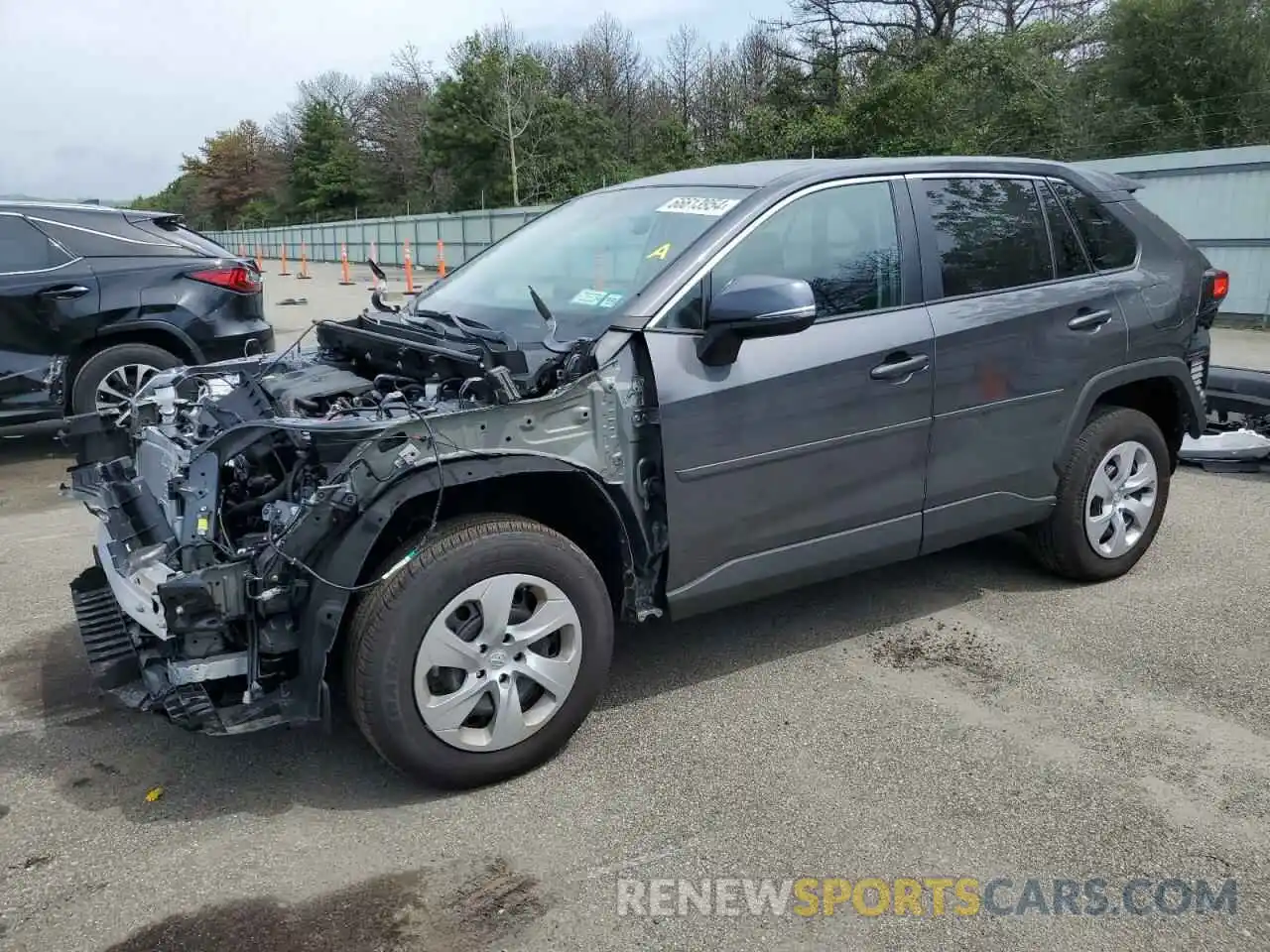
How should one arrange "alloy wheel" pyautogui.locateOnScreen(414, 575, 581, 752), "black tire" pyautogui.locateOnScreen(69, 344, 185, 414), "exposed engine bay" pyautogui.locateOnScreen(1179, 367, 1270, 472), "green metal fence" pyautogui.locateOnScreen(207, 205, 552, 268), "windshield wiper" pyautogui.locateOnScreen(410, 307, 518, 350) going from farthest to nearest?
"green metal fence" pyautogui.locateOnScreen(207, 205, 552, 268) < "black tire" pyautogui.locateOnScreen(69, 344, 185, 414) < "exposed engine bay" pyautogui.locateOnScreen(1179, 367, 1270, 472) < "windshield wiper" pyautogui.locateOnScreen(410, 307, 518, 350) < "alloy wheel" pyautogui.locateOnScreen(414, 575, 581, 752)

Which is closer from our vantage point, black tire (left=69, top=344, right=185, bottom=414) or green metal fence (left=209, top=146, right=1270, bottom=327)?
black tire (left=69, top=344, right=185, bottom=414)

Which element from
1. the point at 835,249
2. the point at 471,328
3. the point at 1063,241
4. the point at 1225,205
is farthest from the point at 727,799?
the point at 1225,205

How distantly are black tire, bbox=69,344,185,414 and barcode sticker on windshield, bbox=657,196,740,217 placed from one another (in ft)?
15.5

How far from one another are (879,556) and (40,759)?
2.97 metres

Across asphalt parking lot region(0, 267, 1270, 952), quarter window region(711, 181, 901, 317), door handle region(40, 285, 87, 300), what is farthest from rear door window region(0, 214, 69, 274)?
quarter window region(711, 181, 901, 317)

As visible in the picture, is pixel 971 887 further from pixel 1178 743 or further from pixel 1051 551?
pixel 1051 551

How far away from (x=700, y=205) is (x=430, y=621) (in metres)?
1.86

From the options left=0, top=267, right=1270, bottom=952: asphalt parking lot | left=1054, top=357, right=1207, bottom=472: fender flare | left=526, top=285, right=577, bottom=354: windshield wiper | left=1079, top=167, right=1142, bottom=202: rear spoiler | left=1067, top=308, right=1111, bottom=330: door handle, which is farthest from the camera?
left=1079, top=167, right=1142, bottom=202: rear spoiler

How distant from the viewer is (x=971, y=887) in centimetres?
274

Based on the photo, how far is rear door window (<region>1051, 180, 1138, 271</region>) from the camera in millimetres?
4535

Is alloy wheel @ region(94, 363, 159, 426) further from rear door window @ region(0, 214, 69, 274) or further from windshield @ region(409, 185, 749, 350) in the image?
windshield @ region(409, 185, 749, 350)

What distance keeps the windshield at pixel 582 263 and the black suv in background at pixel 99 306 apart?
3.05 meters

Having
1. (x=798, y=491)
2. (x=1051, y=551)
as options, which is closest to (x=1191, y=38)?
(x=1051, y=551)
